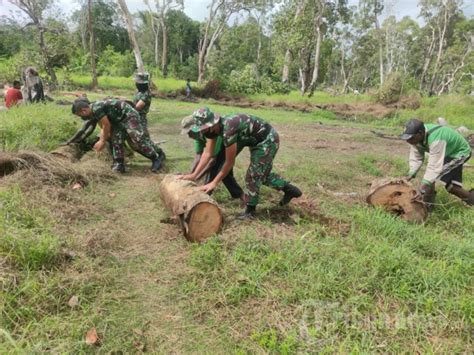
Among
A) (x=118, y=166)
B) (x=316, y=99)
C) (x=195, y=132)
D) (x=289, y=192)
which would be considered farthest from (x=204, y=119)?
(x=316, y=99)

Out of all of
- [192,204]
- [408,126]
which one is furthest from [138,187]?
[408,126]

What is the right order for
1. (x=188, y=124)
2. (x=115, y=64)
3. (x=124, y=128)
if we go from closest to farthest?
(x=188, y=124) < (x=124, y=128) < (x=115, y=64)

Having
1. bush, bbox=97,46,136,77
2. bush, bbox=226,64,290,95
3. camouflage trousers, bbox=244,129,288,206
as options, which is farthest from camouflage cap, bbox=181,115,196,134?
bush, bbox=97,46,136,77

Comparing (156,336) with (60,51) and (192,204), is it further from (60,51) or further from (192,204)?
(60,51)

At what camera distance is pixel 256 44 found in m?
43.9

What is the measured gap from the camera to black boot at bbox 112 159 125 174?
619 centimetres

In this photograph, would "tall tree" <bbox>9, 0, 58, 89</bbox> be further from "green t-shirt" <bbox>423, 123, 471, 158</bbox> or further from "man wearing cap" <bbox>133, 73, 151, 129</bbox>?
"green t-shirt" <bbox>423, 123, 471, 158</bbox>

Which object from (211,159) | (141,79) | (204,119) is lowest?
(211,159)

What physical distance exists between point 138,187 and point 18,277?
9.55 feet

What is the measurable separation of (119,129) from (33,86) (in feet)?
17.1

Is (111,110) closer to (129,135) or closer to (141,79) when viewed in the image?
(129,135)

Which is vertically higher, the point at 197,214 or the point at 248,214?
the point at 197,214

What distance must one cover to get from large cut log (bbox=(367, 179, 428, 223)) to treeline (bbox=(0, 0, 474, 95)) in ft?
Answer: 61.0

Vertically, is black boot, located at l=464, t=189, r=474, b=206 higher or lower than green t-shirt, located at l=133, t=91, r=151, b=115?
lower
